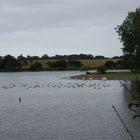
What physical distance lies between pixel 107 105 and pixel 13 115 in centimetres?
1157

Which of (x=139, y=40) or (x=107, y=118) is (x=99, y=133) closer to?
(x=107, y=118)

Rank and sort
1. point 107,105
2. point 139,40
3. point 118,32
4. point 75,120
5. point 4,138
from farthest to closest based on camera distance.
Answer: point 118,32 → point 139,40 → point 107,105 → point 75,120 → point 4,138

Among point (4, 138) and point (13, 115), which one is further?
point (13, 115)

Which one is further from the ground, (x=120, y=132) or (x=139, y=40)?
(x=139, y=40)

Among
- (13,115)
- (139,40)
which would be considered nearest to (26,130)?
(13,115)

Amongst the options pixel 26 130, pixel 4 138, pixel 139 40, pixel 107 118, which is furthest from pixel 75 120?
pixel 139 40

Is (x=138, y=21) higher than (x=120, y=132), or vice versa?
(x=138, y=21)

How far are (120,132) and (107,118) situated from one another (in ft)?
25.9

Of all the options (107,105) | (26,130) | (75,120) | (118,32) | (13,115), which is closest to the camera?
(26,130)

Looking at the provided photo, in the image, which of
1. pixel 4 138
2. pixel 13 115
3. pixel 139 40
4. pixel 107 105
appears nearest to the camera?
pixel 4 138

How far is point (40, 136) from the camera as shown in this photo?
27.9 m

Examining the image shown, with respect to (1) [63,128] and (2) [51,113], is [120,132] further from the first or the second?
(2) [51,113]

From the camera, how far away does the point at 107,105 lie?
1918 inches

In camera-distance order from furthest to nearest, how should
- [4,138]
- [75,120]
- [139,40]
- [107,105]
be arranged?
[139,40]
[107,105]
[75,120]
[4,138]
